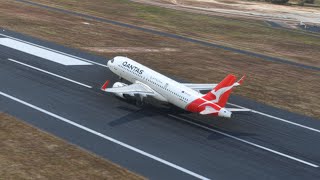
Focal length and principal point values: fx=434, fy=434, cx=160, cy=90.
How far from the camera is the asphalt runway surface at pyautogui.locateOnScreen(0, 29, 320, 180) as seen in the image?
36781 mm

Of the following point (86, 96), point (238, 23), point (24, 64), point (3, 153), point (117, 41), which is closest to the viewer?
point (3, 153)

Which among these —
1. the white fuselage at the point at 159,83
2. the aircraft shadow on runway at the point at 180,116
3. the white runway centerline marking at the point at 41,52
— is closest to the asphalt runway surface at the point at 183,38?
the white runway centerline marking at the point at 41,52

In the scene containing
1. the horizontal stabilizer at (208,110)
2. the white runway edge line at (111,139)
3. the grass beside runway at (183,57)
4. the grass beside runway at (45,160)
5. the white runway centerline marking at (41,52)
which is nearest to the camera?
the grass beside runway at (45,160)

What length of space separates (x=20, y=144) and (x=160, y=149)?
1217 centimetres

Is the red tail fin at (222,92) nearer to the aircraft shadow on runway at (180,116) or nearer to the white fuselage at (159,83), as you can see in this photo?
the white fuselage at (159,83)

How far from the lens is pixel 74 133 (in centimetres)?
4056

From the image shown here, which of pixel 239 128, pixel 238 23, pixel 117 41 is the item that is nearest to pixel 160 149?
pixel 239 128

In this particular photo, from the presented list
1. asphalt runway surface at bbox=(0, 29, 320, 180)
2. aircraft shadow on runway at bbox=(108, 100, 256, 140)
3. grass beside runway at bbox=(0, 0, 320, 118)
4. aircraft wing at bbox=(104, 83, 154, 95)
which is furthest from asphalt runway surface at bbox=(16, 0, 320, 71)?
aircraft wing at bbox=(104, 83, 154, 95)

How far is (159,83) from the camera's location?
48.5 meters

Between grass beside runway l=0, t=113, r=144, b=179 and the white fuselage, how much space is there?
1322cm

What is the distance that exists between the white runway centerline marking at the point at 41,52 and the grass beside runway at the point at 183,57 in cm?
699

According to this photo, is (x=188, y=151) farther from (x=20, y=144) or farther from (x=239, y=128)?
(x=20, y=144)

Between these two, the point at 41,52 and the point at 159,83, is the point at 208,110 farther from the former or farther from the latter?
the point at 41,52

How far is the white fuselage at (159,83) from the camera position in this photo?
45.7m
